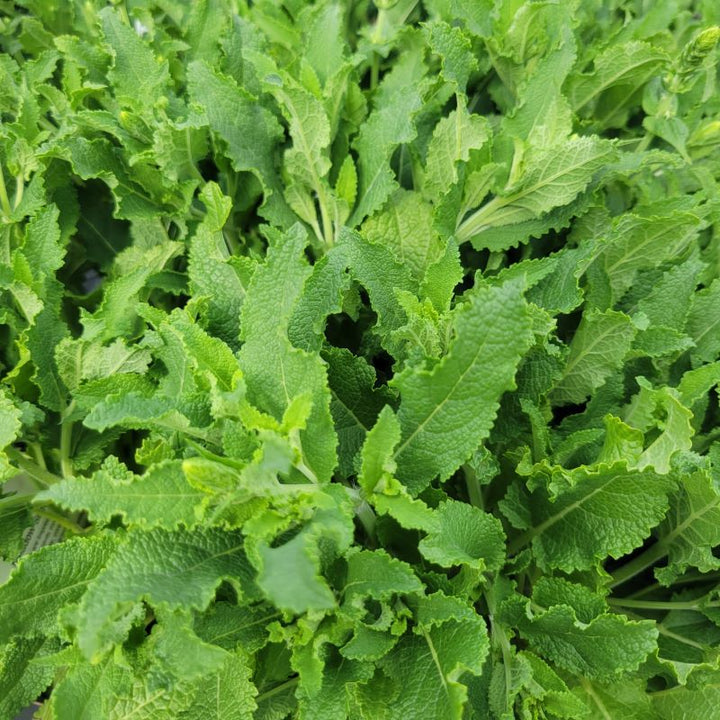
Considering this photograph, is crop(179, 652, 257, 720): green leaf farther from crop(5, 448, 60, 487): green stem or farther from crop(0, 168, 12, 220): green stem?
crop(0, 168, 12, 220): green stem

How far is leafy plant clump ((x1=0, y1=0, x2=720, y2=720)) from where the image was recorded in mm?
703

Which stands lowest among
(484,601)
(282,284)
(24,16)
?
(484,601)

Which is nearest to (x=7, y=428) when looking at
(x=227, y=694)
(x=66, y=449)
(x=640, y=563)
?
(x=66, y=449)

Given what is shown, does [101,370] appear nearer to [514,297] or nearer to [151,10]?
[514,297]

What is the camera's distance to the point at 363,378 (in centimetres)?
88

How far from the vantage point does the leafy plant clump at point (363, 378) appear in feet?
2.31

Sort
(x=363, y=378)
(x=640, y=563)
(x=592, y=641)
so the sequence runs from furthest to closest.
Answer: (x=640, y=563) < (x=363, y=378) < (x=592, y=641)

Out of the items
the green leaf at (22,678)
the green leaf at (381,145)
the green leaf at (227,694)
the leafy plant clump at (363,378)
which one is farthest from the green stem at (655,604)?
the green leaf at (22,678)

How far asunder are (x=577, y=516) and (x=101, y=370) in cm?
71

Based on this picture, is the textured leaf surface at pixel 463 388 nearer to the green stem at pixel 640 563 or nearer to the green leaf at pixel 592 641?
the green leaf at pixel 592 641

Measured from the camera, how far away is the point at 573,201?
3.34ft

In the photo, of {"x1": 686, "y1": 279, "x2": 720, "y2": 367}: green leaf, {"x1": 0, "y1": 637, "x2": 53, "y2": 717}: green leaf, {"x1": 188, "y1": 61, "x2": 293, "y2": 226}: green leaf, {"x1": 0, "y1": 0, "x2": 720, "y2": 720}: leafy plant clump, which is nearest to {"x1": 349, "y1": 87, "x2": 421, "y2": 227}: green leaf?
{"x1": 0, "y1": 0, "x2": 720, "y2": 720}: leafy plant clump

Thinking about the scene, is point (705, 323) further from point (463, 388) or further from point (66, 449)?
point (66, 449)

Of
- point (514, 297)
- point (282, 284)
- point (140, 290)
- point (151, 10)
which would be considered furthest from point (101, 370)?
point (151, 10)
